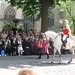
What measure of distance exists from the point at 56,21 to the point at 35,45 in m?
50.7

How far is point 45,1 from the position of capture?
90.6ft

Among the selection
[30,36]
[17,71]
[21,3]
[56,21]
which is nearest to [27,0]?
[21,3]

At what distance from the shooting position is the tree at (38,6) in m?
27.2

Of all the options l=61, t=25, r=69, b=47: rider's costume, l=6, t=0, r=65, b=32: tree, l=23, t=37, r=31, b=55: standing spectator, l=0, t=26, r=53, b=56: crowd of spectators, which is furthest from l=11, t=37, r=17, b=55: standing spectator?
l=61, t=25, r=69, b=47: rider's costume

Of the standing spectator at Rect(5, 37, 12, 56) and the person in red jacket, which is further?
the standing spectator at Rect(5, 37, 12, 56)

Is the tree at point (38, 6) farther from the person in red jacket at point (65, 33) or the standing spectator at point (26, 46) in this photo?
the person in red jacket at point (65, 33)

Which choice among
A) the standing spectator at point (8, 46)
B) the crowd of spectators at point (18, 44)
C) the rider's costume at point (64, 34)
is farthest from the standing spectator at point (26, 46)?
the rider's costume at point (64, 34)

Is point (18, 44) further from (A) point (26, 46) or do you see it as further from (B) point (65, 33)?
(B) point (65, 33)

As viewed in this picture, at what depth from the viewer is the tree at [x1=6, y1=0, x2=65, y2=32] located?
89.4 feet

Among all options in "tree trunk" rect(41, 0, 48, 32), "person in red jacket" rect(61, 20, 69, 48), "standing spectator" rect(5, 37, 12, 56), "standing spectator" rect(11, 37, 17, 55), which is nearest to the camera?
"person in red jacket" rect(61, 20, 69, 48)

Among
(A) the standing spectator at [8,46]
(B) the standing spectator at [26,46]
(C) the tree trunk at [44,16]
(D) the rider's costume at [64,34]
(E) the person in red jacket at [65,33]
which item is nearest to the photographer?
(E) the person in red jacket at [65,33]

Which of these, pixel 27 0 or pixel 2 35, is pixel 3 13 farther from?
pixel 2 35

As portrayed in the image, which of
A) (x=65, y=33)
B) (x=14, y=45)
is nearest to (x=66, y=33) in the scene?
(x=65, y=33)

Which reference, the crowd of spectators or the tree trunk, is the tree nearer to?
the tree trunk
